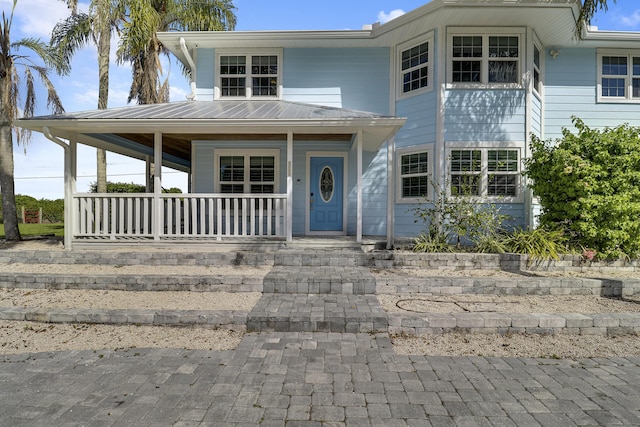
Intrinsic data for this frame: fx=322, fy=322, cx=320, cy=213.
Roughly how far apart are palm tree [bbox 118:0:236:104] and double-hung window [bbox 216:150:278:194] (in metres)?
5.01

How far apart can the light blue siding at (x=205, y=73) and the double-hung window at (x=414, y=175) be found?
6112 mm

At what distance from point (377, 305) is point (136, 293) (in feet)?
12.6

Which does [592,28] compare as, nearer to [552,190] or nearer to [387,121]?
[552,190]

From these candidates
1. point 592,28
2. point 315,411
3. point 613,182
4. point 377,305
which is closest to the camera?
point 315,411

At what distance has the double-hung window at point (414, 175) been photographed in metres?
8.77

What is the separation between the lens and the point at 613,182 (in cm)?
639

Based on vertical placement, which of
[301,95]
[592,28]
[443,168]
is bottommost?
[443,168]

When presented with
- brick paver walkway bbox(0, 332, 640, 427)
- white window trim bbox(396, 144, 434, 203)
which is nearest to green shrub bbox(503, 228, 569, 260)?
white window trim bbox(396, 144, 434, 203)

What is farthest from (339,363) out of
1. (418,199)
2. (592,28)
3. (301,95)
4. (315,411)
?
(592,28)

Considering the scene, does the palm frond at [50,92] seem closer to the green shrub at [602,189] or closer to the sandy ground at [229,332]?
the sandy ground at [229,332]

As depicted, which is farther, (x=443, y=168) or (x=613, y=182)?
(x=443, y=168)

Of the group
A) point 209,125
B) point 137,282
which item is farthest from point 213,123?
point 137,282

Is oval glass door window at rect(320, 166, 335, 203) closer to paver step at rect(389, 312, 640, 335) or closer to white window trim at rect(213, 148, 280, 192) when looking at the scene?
white window trim at rect(213, 148, 280, 192)

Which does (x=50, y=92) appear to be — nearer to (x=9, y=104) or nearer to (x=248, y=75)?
(x=9, y=104)
